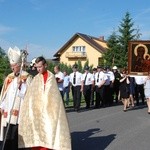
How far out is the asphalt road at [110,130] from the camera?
1005 cm

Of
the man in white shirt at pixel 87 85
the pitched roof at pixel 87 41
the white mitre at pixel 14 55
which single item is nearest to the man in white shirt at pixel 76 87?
the man in white shirt at pixel 87 85

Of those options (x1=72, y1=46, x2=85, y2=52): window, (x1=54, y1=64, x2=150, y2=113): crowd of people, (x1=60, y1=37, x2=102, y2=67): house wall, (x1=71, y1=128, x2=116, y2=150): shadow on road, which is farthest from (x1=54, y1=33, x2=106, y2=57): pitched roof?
(x1=71, y1=128, x2=116, y2=150): shadow on road

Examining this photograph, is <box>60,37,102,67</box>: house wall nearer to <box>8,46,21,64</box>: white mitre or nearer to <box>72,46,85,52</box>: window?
<box>72,46,85,52</box>: window

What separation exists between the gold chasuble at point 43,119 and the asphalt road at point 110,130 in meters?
1.66

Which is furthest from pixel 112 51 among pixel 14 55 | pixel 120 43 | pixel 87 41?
pixel 14 55

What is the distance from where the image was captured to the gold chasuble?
8.02 m

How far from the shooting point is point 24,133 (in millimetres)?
8203

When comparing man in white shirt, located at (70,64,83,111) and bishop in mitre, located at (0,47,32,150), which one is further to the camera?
man in white shirt, located at (70,64,83,111)

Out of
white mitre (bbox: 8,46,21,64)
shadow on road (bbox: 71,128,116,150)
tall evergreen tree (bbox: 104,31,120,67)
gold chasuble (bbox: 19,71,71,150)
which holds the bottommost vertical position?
shadow on road (bbox: 71,128,116,150)

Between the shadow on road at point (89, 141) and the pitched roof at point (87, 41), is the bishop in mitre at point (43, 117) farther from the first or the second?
the pitched roof at point (87, 41)

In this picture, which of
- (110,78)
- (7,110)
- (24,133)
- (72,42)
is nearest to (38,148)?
(24,133)

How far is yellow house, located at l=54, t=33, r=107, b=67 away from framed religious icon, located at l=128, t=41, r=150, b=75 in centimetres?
5649

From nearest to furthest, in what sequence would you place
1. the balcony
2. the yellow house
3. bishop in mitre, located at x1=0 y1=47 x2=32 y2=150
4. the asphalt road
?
bishop in mitre, located at x1=0 y1=47 x2=32 y2=150
the asphalt road
the yellow house
the balcony

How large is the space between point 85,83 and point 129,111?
2489mm
